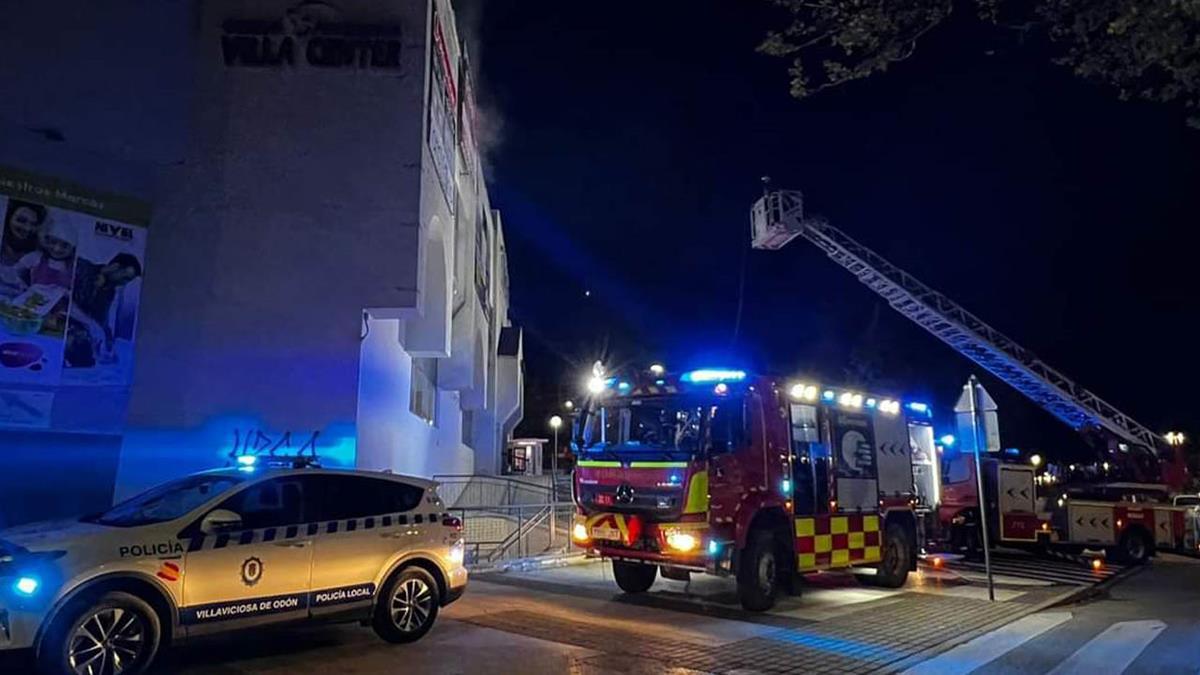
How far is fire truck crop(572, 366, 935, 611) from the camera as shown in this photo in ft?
33.1

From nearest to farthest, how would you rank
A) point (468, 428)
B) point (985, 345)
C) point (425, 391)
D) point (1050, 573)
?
point (1050, 573) < point (425, 391) < point (985, 345) < point (468, 428)

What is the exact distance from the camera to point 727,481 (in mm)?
10156

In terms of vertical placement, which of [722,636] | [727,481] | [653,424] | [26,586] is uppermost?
[653,424]

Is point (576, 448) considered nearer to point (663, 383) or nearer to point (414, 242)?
point (663, 383)

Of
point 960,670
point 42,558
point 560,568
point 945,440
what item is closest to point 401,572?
point 42,558

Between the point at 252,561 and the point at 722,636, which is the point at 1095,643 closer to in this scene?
the point at 722,636

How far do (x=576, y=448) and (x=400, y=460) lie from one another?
242 inches

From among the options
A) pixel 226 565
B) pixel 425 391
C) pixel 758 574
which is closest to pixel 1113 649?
pixel 758 574

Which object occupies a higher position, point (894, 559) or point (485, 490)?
point (485, 490)

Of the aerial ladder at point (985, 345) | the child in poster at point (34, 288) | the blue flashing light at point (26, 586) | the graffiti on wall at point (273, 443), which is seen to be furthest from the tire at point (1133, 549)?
the child in poster at point (34, 288)

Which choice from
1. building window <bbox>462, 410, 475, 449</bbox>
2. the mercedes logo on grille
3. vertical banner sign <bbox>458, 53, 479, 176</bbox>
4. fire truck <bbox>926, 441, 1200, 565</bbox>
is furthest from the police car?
building window <bbox>462, 410, 475, 449</bbox>

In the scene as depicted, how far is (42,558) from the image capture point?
597 centimetres

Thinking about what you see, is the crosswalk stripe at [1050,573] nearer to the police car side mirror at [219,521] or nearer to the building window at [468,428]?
the police car side mirror at [219,521]

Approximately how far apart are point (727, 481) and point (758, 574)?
4.07ft
